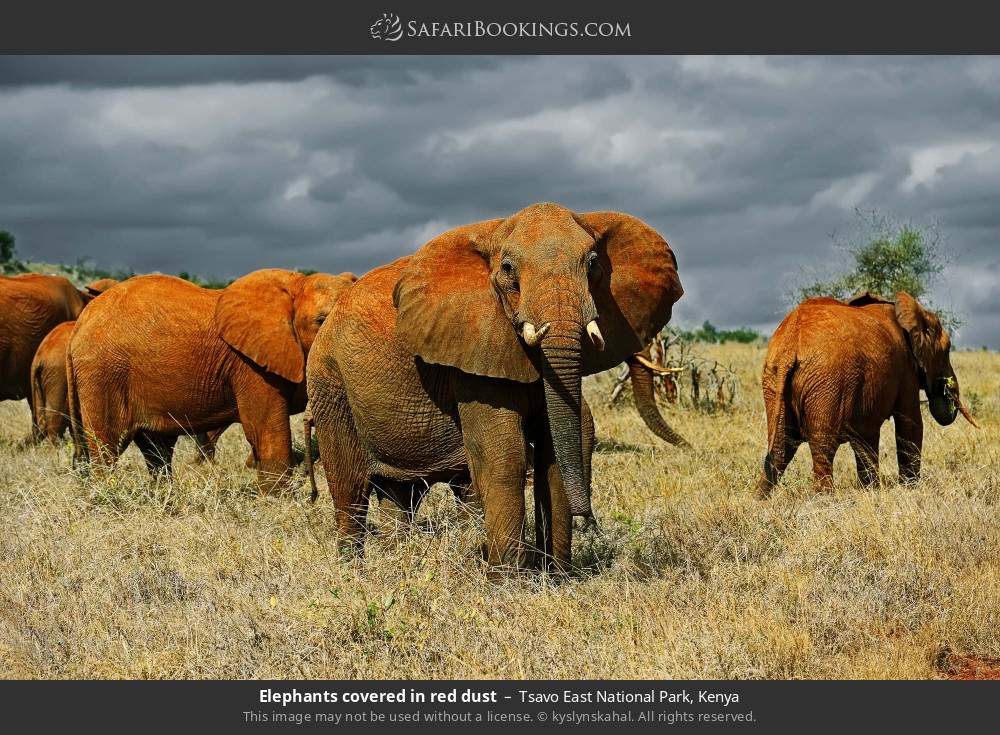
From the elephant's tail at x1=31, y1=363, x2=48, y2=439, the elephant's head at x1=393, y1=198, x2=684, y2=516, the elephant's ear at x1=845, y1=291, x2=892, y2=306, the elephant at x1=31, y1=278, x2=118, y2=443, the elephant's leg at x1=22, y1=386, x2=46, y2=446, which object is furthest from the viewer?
the elephant's leg at x1=22, y1=386, x2=46, y2=446

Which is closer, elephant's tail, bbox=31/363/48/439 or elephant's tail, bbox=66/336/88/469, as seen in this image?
elephant's tail, bbox=66/336/88/469

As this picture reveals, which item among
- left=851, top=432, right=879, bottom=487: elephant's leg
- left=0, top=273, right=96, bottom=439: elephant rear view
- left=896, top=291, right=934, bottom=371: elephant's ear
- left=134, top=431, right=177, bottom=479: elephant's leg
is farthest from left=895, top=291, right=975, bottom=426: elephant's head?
left=0, top=273, right=96, bottom=439: elephant rear view

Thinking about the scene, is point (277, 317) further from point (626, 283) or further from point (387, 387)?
point (626, 283)

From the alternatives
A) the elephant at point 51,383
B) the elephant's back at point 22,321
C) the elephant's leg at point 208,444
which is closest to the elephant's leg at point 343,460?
the elephant's leg at point 208,444

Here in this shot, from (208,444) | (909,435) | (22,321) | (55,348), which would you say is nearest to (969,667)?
(909,435)

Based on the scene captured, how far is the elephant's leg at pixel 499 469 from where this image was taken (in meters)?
7.34

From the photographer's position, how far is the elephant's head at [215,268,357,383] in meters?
11.7

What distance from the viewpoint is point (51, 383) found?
16219 millimetres

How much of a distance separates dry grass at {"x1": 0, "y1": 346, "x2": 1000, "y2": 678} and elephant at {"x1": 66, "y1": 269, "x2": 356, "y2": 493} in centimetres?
140

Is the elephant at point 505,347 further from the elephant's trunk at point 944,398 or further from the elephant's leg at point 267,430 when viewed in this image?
the elephant's trunk at point 944,398

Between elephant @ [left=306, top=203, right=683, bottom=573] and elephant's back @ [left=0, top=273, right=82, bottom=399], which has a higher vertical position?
elephant's back @ [left=0, top=273, right=82, bottom=399]

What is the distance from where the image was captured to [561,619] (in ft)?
23.4

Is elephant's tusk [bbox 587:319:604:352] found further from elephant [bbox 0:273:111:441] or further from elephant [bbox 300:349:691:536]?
elephant [bbox 0:273:111:441]

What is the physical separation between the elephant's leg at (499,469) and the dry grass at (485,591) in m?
0.24
